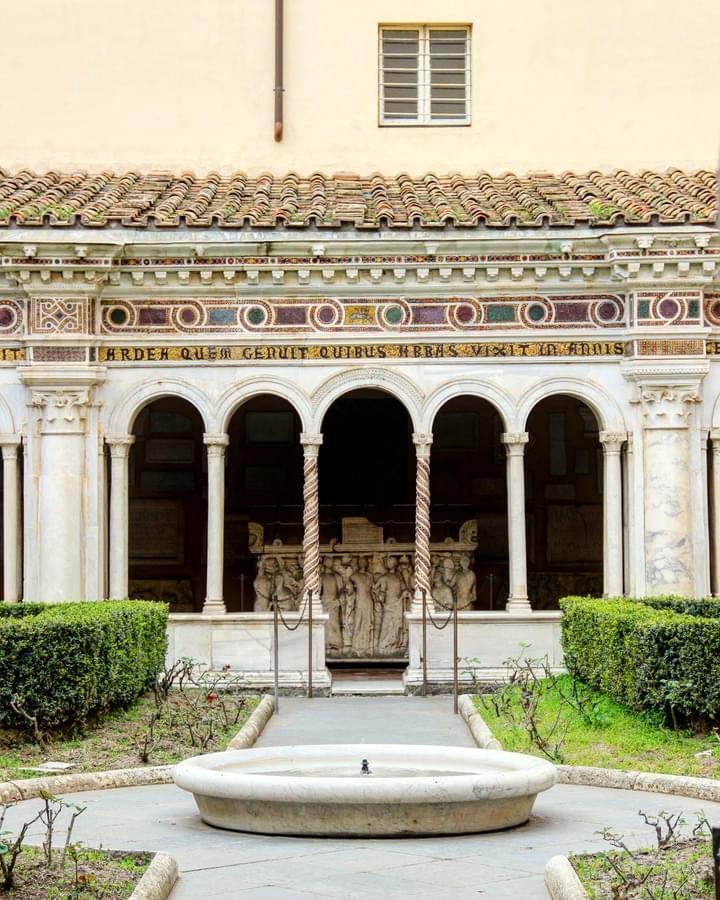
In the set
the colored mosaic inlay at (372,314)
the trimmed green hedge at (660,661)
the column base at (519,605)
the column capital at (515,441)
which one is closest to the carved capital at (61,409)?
the colored mosaic inlay at (372,314)

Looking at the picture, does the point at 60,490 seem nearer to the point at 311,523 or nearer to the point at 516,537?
the point at 311,523

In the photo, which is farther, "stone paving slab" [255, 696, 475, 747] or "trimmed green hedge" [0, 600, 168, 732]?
"stone paving slab" [255, 696, 475, 747]

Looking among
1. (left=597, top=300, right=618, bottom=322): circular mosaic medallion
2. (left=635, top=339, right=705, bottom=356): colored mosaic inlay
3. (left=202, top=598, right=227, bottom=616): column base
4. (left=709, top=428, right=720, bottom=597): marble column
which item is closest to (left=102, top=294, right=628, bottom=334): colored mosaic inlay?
(left=597, top=300, right=618, bottom=322): circular mosaic medallion

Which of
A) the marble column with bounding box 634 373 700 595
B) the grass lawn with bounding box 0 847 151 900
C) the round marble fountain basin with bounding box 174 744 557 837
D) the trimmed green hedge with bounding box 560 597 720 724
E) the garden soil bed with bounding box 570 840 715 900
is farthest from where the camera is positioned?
the marble column with bounding box 634 373 700 595

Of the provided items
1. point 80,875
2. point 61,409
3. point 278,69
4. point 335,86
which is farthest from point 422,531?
point 80,875

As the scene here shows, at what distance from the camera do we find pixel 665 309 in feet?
63.2

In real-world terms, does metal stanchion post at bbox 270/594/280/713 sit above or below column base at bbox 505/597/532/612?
below

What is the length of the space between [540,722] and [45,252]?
7.90 meters

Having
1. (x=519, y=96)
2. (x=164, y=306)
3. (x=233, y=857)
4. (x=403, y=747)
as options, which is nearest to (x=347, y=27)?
(x=519, y=96)

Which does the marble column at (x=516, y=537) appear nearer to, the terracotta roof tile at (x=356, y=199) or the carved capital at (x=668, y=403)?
the carved capital at (x=668, y=403)

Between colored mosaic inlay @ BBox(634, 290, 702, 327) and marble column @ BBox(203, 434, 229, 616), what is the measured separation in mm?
5071

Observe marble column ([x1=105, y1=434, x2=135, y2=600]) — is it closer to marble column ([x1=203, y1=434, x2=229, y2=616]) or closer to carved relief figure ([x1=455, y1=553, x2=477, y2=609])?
marble column ([x1=203, y1=434, x2=229, y2=616])

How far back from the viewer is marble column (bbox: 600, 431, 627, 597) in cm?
1944

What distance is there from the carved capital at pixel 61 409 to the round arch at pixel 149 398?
40 centimetres
